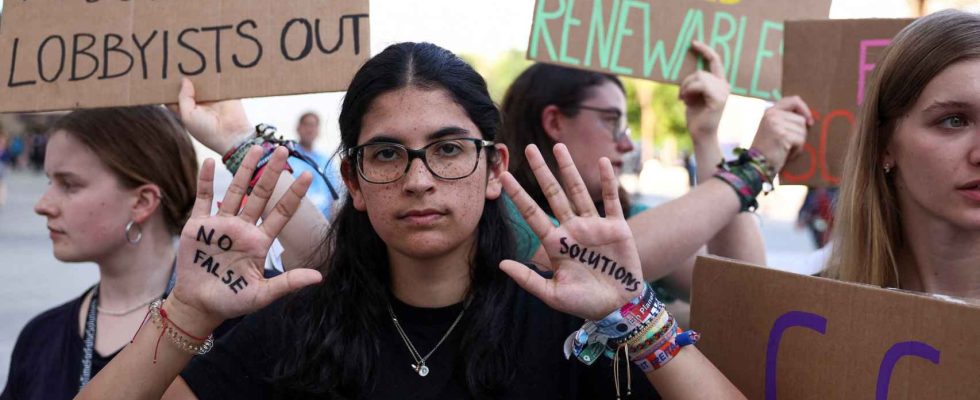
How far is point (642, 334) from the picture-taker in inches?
69.9

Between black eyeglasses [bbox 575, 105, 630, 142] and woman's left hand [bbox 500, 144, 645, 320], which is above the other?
black eyeglasses [bbox 575, 105, 630, 142]

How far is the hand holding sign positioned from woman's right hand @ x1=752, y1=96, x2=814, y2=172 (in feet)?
0.58

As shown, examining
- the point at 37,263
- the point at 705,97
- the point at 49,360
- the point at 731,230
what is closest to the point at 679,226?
the point at 731,230

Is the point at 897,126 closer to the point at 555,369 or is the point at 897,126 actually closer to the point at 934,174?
the point at 934,174

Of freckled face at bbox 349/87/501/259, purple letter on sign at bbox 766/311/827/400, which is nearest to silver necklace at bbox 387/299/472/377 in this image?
freckled face at bbox 349/87/501/259

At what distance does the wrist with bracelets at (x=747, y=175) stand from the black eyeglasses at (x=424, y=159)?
2.93 feet

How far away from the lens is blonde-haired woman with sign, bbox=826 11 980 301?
1.88 metres

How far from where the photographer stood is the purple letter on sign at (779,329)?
5.87ft

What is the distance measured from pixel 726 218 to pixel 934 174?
2.25 feet

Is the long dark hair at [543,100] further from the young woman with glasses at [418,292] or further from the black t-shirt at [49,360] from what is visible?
the black t-shirt at [49,360]

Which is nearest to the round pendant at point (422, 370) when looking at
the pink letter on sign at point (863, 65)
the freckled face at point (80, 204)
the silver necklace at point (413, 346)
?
the silver necklace at point (413, 346)

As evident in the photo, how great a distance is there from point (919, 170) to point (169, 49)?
2.01 meters

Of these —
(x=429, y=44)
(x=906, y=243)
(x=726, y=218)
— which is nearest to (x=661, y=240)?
(x=726, y=218)

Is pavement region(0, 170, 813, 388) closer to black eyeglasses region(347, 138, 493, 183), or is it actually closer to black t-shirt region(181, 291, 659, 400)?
black t-shirt region(181, 291, 659, 400)
